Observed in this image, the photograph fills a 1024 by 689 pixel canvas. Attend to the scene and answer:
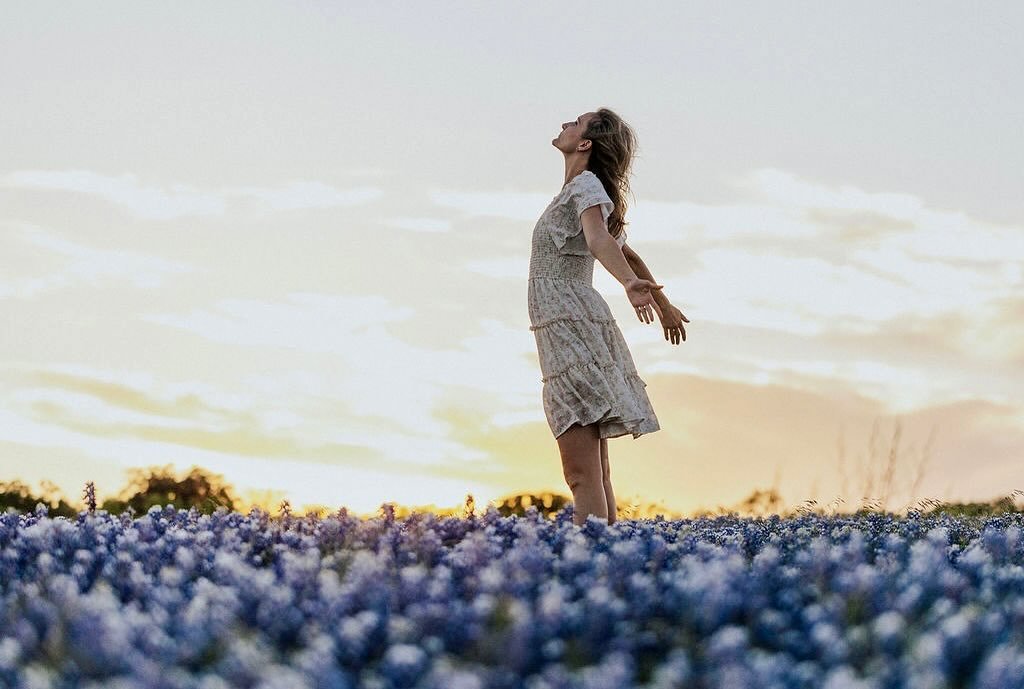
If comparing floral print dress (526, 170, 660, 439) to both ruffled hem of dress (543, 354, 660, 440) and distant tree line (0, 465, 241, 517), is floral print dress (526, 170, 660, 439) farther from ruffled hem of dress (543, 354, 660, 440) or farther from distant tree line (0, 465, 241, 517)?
distant tree line (0, 465, 241, 517)

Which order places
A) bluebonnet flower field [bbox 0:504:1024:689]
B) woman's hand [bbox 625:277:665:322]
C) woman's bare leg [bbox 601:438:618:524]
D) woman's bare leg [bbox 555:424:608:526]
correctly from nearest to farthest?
1. bluebonnet flower field [bbox 0:504:1024:689]
2. woman's hand [bbox 625:277:665:322]
3. woman's bare leg [bbox 555:424:608:526]
4. woman's bare leg [bbox 601:438:618:524]

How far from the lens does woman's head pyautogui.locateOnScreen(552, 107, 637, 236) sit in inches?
340

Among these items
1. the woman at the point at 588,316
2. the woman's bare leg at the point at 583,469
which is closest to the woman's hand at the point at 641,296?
the woman at the point at 588,316

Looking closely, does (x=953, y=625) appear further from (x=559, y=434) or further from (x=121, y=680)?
(x=559, y=434)

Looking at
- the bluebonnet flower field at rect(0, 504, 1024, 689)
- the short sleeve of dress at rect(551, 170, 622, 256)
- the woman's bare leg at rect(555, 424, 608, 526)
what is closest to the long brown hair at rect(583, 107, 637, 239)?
the short sleeve of dress at rect(551, 170, 622, 256)

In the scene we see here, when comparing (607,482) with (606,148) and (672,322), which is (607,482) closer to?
(672,322)

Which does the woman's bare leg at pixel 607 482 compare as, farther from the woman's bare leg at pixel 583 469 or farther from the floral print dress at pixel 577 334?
the floral print dress at pixel 577 334

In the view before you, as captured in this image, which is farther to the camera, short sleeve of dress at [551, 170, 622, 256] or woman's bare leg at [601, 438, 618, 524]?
woman's bare leg at [601, 438, 618, 524]

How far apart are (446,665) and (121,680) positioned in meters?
0.92

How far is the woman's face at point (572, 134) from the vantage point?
8.73 meters

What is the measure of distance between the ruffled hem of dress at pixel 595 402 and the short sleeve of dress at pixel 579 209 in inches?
34.2

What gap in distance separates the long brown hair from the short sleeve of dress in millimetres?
203

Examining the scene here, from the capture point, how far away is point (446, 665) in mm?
3352

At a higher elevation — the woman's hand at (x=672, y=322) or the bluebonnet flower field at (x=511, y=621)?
the woman's hand at (x=672, y=322)
